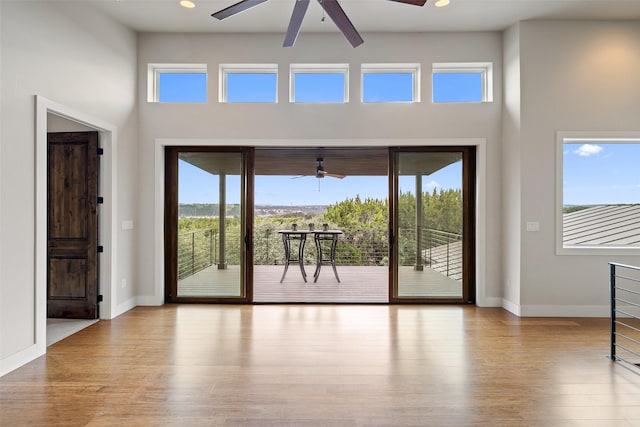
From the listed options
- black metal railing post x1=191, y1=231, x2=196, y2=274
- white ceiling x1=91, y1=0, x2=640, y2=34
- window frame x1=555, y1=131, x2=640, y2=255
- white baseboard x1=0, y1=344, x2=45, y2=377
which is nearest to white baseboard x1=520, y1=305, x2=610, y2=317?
window frame x1=555, y1=131, x2=640, y2=255

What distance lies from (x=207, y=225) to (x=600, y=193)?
17.4ft

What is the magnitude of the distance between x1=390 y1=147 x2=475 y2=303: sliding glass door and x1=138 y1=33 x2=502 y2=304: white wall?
219mm

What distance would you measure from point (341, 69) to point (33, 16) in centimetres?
347

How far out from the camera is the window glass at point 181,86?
16.9 feet

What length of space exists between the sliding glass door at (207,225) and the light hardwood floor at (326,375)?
2.91 ft

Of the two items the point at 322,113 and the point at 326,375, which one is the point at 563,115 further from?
the point at 326,375

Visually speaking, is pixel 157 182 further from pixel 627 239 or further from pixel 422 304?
pixel 627 239

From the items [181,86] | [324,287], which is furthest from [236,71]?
[324,287]

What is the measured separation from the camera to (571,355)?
11.0ft

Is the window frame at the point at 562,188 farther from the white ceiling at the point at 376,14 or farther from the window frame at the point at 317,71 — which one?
the window frame at the point at 317,71

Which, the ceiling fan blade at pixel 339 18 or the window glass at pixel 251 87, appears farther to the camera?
the window glass at pixel 251 87

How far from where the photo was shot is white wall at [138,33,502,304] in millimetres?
5027

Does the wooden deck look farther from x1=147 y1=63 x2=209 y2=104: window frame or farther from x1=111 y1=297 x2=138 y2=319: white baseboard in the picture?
x1=147 y1=63 x2=209 y2=104: window frame

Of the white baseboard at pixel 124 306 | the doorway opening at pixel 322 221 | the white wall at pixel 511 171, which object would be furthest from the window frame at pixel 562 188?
the white baseboard at pixel 124 306
